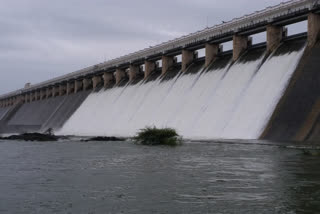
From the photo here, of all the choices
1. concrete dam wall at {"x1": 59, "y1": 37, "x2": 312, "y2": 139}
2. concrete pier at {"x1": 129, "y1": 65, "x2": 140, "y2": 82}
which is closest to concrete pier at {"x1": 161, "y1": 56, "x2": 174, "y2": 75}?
concrete dam wall at {"x1": 59, "y1": 37, "x2": 312, "y2": 139}

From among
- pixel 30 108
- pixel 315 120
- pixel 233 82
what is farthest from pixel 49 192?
pixel 30 108

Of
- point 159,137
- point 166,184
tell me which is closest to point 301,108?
point 159,137

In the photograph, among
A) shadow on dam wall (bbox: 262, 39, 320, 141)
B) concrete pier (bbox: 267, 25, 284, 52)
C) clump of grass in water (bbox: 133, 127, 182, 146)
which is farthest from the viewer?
concrete pier (bbox: 267, 25, 284, 52)

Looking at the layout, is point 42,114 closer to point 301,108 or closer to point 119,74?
point 119,74

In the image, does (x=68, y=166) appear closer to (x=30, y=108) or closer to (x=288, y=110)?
(x=288, y=110)

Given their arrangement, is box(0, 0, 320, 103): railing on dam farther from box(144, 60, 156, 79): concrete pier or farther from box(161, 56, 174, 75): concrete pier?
box(144, 60, 156, 79): concrete pier

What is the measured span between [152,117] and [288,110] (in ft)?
52.8

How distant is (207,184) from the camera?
1234 cm

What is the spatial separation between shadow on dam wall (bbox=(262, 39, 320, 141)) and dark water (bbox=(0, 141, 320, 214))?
5668 millimetres

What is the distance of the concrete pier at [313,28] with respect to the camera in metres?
30.2

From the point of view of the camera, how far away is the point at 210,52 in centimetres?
4178

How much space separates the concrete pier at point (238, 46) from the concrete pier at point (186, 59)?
285 inches

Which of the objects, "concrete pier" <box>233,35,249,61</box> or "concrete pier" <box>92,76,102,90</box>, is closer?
"concrete pier" <box>233,35,249,61</box>

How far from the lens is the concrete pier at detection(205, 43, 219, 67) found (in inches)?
1625
